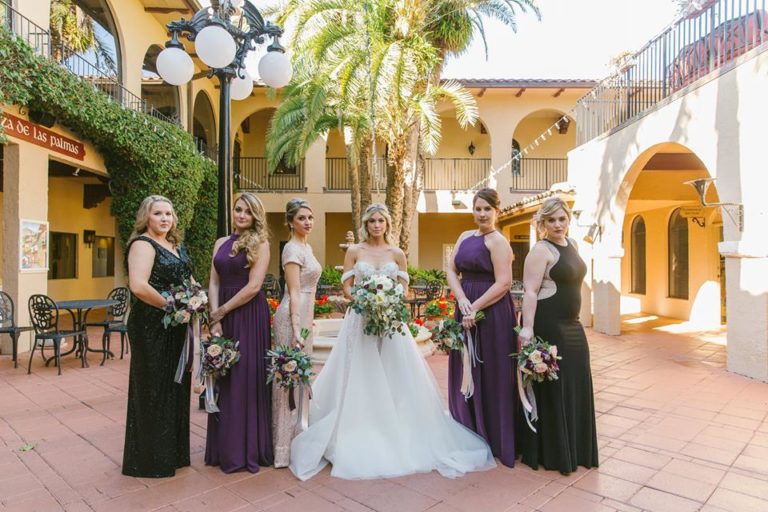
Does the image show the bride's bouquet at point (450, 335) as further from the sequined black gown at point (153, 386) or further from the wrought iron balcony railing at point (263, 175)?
the wrought iron balcony railing at point (263, 175)

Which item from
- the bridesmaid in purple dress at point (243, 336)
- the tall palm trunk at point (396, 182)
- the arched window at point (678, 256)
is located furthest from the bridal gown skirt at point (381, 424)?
the arched window at point (678, 256)

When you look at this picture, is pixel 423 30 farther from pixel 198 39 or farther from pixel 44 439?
pixel 44 439

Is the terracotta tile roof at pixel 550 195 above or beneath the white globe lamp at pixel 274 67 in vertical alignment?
beneath

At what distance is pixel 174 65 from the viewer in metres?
4.98

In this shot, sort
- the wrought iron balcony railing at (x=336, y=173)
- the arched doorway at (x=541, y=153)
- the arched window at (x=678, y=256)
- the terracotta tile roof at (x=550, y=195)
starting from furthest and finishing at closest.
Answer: the arched doorway at (x=541, y=153)
the wrought iron balcony railing at (x=336, y=173)
the arched window at (x=678, y=256)
the terracotta tile roof at (x=550, y=195)

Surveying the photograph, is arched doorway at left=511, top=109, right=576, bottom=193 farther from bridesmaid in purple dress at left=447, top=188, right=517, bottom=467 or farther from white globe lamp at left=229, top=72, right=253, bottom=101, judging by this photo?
bridesmaid in purple dress at left=447, top=188, right=517, bottom=467

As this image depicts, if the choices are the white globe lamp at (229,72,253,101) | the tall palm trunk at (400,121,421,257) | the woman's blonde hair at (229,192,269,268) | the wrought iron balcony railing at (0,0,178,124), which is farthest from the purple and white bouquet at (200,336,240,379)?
the tall palm trunk at (400,121,421,257)

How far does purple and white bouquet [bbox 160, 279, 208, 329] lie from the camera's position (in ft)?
10.0

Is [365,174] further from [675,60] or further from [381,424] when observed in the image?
[381,424]

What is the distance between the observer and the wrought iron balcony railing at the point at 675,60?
256 inches

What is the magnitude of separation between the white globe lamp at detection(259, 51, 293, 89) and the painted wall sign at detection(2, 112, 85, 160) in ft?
16.2

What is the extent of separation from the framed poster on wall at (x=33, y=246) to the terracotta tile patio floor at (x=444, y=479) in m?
3.55

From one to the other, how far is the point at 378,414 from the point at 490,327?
1.07 m

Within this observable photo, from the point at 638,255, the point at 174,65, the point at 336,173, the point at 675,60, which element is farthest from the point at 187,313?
the point at 336,173
